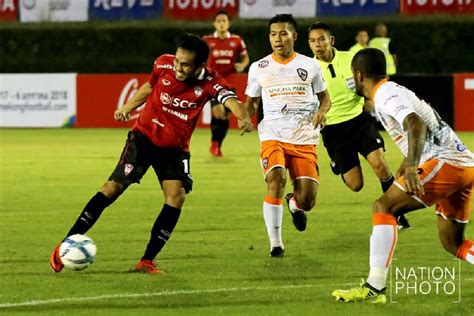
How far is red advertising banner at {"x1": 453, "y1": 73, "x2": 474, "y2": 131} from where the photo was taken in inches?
975

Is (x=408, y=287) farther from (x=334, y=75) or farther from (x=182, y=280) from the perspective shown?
(x=334, y=75)

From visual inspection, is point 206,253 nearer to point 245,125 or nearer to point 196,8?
point 245,125

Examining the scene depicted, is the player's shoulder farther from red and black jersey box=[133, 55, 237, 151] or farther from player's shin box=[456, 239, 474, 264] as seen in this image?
player's shin box=[456, 239, 474, 264]

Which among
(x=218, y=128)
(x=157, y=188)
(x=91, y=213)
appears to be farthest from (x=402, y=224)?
(x=218, y=128)

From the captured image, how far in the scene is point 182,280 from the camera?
8.97 m

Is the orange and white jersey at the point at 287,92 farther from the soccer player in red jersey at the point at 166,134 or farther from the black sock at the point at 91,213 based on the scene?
the black sock at the point at 91,213

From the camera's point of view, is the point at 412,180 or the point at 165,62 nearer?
the point at 412,180

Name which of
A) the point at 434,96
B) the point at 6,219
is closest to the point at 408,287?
the point at 6,219

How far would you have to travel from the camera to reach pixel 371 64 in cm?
791

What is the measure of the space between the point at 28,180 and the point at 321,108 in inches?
287

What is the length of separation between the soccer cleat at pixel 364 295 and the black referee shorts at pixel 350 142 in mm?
3963

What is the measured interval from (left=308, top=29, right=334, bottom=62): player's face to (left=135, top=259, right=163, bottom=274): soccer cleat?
3.34 meters

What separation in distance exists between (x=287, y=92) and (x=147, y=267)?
2.21 metres

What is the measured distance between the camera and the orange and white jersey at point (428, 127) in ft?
25.3
